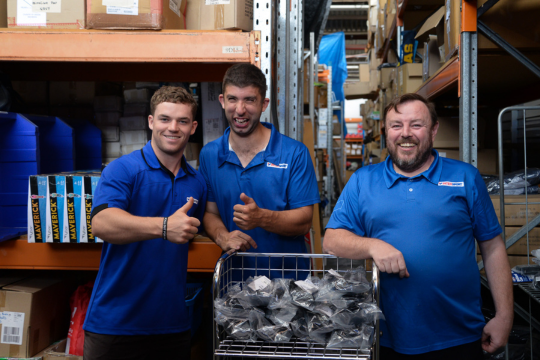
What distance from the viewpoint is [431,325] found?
1484mm

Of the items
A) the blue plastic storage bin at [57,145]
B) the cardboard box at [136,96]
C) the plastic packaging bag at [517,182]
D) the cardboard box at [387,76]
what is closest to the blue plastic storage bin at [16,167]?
the blue plastic storage bin at [57,145]

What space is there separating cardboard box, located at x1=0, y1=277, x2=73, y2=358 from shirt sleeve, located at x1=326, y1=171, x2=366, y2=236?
157 cm

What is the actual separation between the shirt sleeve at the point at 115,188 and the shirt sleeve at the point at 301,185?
693 millimetres

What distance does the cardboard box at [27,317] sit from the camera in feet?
6.84

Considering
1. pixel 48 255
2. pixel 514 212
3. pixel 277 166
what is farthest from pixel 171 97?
pixel 514 212

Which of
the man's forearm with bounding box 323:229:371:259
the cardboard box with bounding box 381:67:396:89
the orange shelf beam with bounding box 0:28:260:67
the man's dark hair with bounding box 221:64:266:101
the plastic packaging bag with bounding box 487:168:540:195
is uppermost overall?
the cardboard box with bounding box 381:67:396:89

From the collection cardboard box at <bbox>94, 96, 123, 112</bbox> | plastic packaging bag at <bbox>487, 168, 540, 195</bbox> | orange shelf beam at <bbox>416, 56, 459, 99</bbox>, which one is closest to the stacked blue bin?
cardboard box at <bbox>94, 96, 123, 112</bbox>

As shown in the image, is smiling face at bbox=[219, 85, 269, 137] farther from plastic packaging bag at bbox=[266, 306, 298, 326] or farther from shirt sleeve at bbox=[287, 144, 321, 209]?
plastic packaging bag at bbox=[266, 306, 298, 326]

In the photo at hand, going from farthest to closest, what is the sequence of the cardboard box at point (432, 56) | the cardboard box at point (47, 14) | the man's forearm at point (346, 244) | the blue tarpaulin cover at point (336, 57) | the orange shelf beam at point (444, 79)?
the blue tarpaulin cover at point (336, 57) < the cardboard box at point (432, 56) < the orange shelf beam at point (444, 79) < the cardboard box at point (47, 14) < the man's forearm at point (346, 244)

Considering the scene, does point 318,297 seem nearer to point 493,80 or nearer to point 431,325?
point 431,325

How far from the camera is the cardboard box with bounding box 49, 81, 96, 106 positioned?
108 inches

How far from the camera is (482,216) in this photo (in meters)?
1.56

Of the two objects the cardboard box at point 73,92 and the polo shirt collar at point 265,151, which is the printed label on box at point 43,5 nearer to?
the cardboard box at point 73,92

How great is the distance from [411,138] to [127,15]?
1360mm
